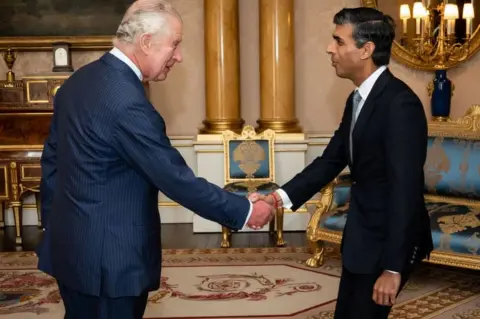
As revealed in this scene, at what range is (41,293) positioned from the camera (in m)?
4.91

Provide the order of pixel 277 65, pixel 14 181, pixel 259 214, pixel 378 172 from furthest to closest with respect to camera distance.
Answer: pixel 277 65 < pixel 14 181 < pixel 259 214 < pixel 378 172

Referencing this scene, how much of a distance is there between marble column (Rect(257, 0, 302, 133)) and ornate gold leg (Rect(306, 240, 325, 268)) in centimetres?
176

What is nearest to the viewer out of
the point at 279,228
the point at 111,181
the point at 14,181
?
the point at 111,181

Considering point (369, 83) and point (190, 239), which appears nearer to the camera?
point (369, 83)

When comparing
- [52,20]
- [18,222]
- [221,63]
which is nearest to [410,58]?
[221,63]

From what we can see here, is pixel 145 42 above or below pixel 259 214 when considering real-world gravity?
above

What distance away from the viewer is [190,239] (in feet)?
21.6

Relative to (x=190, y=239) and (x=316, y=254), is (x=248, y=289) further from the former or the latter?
(x=190, y=239)

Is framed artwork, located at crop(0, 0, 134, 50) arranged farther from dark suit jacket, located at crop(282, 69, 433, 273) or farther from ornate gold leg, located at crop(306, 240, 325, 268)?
dark suit jacket, located at crop(282, 69, 433, 273)

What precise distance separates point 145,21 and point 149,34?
4 centimetres

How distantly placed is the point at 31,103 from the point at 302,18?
2.84 m

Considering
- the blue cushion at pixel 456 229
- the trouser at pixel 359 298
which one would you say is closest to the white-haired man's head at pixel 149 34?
the trouser at pixel 359 298

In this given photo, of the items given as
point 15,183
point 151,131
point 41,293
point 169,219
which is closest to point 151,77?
point 151,131

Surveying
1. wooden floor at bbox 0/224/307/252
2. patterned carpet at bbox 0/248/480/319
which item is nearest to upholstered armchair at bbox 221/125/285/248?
wooden floor at bbox 0/224/307/252
